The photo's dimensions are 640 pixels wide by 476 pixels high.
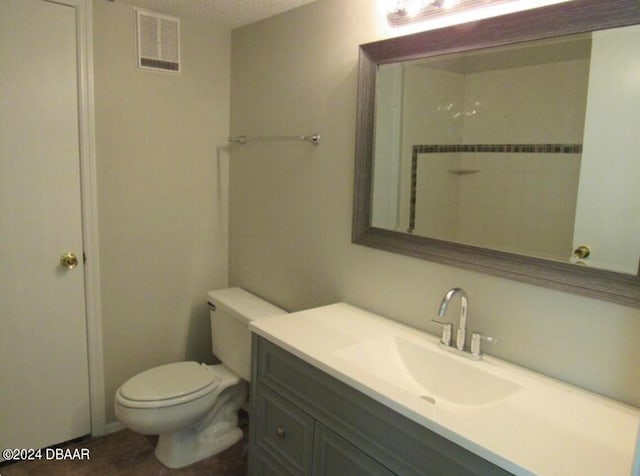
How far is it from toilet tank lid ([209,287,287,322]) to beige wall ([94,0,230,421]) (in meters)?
0.27

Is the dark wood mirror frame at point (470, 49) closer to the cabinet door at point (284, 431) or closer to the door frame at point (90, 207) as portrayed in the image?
the cabinet door at point (284, 431)

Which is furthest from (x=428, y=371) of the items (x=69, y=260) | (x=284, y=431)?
(x=69, y=260)

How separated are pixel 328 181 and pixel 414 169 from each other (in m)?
0.45

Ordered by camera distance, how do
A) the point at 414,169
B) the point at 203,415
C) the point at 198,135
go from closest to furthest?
1. the point at 414,169
2. the point at 203,415
3. the point at 198,135

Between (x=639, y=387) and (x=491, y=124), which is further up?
(x=491, y=124)

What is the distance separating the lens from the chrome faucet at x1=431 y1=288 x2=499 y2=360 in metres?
1.48

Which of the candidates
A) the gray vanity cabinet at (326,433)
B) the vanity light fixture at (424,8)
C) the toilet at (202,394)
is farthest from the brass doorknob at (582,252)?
the toilet at (202,394)

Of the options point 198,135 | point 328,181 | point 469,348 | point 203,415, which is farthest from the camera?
point 198,135

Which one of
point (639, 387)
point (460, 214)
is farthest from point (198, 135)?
point (639, 387)

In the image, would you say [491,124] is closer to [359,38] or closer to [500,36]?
[500,36]

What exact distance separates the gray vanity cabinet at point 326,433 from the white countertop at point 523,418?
0.04 meters

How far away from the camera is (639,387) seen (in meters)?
1.22

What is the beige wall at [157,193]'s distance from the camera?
7.59ft

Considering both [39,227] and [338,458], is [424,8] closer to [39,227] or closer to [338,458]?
[338,458]
